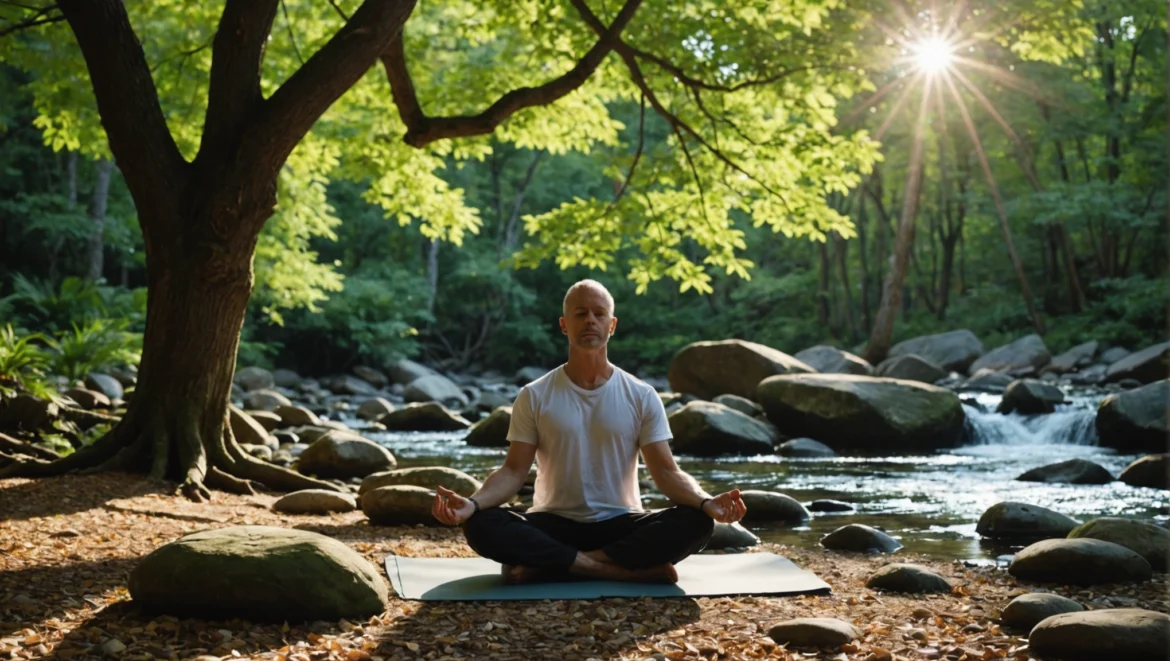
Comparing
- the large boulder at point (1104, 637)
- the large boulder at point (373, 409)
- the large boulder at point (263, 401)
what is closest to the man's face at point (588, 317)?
the large boulder at point (1104, 637)

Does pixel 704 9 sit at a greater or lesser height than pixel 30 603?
greater

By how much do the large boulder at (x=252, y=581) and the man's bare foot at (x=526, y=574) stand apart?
77 centimetres

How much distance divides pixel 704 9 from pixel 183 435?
19.9 ft

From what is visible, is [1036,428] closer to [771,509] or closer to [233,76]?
[771,509]

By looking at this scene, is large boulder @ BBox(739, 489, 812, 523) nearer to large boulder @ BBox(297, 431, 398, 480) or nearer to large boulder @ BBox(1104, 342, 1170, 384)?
large boulder @ BBox(297, 431, 398, 480)

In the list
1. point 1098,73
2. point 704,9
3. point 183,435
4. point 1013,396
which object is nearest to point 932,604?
point 183,435

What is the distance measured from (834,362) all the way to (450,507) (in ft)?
56.5

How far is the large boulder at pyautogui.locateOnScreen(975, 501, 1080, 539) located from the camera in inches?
282

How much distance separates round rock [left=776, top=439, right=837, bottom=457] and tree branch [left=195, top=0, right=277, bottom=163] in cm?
775

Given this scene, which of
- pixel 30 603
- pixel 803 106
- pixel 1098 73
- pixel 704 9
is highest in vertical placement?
pixel 1098 73

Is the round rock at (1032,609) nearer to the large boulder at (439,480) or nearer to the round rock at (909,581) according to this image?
the round rock at (909,581)

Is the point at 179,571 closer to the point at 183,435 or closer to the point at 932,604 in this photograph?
the point at 932,604

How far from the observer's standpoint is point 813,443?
13172 mm

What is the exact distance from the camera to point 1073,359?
71.0ft
